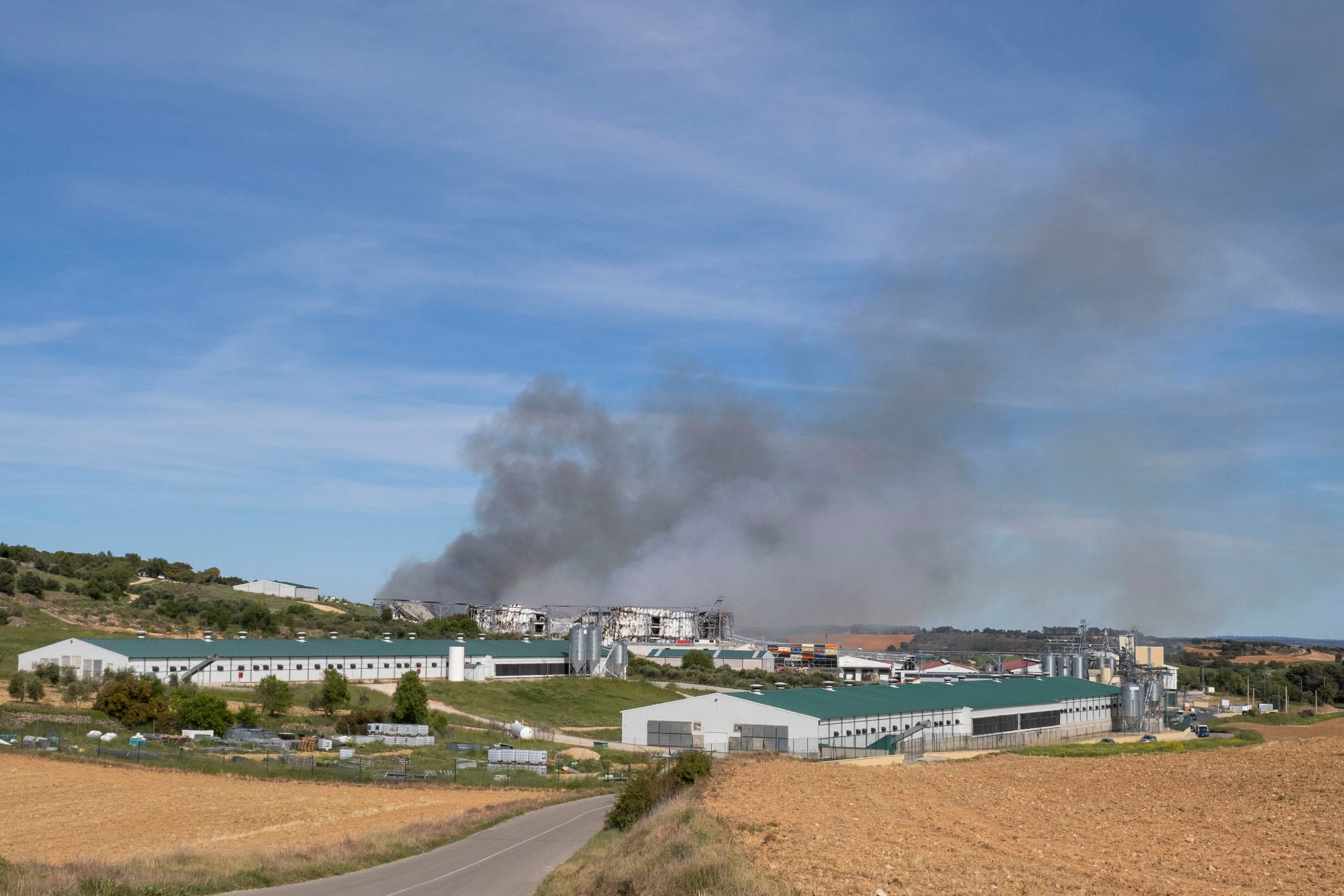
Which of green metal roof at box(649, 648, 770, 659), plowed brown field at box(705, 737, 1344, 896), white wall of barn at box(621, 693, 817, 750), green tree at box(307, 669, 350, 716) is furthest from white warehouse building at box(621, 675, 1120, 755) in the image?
green metal roof at box(649, 648, 770, 659)

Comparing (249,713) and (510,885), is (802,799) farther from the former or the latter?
(249,713)

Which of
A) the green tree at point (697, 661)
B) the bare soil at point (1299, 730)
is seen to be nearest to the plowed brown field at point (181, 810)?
the bare soil at point (1299, 730)

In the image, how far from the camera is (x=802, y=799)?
101 ft

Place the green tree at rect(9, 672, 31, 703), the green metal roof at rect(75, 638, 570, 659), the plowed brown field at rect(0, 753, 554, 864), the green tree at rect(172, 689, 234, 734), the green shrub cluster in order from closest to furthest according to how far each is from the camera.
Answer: the plowed brown field at rect(0, 753, 554, 864)
the green shrub cluster
the green tree at rect(172, 689, 234, 734)
the green tree at rect(9, 672, 31, 703)
the green metal roof at rect(75, 638, 570, 659)

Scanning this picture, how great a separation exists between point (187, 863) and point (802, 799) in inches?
609

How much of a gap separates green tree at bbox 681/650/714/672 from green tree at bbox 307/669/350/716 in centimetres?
5514

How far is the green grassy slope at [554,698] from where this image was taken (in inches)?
3351

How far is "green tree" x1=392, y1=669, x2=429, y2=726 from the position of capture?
2749 inches

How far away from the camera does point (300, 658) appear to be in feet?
284

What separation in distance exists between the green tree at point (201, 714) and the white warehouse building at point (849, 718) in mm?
22947

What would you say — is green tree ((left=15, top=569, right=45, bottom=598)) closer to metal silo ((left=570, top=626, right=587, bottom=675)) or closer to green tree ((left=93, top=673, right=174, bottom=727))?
metal silo ((left=570, top=626, right=587, bottom=675))

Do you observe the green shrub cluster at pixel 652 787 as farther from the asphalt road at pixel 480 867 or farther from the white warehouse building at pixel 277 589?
the white warehouse building at pixel 277 589

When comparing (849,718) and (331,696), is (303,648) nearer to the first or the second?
(331,696)

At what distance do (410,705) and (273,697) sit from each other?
29.6 feet
